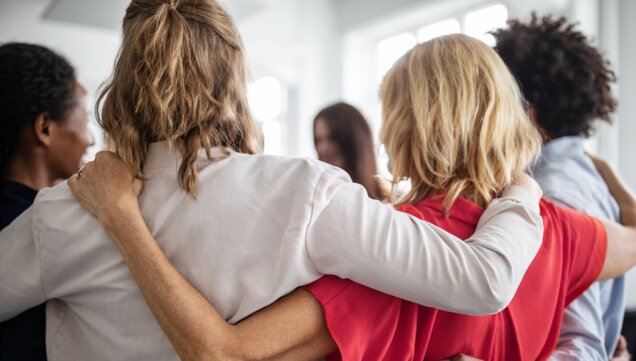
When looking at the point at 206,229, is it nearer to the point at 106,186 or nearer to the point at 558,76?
the point at 106,186

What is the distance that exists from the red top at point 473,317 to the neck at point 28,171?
0.79 m

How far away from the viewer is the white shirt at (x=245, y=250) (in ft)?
2.53

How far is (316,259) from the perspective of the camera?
0.79 metres

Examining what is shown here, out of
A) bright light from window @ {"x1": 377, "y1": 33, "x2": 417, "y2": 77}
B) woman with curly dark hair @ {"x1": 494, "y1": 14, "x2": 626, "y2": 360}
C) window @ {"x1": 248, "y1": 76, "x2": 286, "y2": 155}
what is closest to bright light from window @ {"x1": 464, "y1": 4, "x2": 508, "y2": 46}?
bright light from window @ {"x1": 377, "y1": 33, "x2": 417, "y2": 77}

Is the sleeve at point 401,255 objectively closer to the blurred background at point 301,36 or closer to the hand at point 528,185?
the hand at point 528,185

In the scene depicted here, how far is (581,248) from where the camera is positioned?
1024mm

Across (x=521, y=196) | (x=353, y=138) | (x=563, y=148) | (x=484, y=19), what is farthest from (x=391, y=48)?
(x=521, y=196)

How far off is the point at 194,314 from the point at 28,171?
2.39 ft

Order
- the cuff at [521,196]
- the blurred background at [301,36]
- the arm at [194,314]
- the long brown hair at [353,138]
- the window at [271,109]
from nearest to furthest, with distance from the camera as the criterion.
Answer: the arm at [194,314] → the cuff at [521,196] → the long brown hair at [353,138] → the blurred background at [301,36] → the window at [271,109]

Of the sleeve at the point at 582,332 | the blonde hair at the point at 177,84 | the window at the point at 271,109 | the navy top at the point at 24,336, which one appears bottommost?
the window at the point at 271,109

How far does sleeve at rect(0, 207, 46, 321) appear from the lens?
33.5 inches

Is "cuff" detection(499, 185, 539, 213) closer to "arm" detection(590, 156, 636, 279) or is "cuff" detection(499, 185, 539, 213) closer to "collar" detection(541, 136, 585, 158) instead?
"arm" detection(590, 156, 636, 279)

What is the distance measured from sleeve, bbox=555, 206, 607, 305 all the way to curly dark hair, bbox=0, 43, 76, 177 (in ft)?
3.59

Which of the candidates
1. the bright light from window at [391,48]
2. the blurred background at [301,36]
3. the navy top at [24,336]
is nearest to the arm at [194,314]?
the navy top at [24,336]
